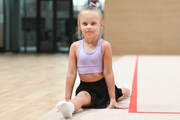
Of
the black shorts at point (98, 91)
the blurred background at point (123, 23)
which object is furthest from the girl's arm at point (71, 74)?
the blurred background at point (123, 23)

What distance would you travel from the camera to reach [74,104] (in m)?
2.43

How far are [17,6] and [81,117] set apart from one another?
14.0m

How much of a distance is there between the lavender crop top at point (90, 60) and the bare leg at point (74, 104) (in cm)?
20

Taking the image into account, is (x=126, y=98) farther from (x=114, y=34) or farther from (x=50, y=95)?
(x=114, y=34)

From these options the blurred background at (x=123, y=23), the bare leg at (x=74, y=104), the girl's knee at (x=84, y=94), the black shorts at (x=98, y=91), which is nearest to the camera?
the bare leg at (x=74, y=104)

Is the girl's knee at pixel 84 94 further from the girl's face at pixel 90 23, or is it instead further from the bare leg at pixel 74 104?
the girl's face at pixel 90 23

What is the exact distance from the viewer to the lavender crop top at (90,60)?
270cm

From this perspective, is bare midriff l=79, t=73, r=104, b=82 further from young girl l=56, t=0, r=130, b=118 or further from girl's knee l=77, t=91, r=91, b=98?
girl's knee l=77, t=91, r=91, b=98

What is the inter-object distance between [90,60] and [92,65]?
5 cm

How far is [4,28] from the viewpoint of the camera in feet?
49.6

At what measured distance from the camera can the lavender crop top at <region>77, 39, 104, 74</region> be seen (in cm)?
270

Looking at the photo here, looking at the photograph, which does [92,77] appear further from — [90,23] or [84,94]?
[90,23]

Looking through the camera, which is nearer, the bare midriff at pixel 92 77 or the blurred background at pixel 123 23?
the bare midriff at pixel 92 77

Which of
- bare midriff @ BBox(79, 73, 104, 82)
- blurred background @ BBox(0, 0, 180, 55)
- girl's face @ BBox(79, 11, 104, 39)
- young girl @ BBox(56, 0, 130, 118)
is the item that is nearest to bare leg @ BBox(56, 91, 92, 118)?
young girl @ BBox(56, 0, 130, 118)
